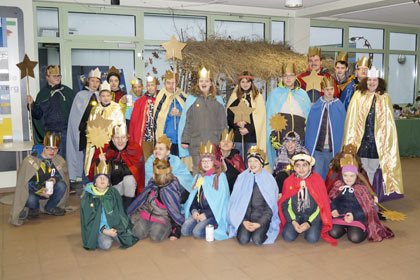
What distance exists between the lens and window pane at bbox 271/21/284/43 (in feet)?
29.5

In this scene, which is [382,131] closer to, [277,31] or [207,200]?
[207,200]

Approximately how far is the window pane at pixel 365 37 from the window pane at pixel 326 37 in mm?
340

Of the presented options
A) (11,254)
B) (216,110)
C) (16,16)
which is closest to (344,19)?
(216,110)

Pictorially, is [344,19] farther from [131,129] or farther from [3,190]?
[3,190]

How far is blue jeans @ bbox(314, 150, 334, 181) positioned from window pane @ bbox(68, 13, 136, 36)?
13.7 ft

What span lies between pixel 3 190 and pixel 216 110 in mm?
3660

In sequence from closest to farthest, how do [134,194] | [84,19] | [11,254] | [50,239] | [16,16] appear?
[11,254]
[50,239]
[134,194]
[16,16]
[84,19]

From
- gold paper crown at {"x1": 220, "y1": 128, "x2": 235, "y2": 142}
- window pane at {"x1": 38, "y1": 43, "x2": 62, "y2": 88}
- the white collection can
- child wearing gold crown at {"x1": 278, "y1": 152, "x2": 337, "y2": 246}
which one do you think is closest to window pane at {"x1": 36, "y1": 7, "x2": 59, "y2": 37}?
window pane at {"x1": 38, "y1": 43, "x2": 62, "y2": 88}

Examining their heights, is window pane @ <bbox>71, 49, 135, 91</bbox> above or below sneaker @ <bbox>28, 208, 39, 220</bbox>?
above

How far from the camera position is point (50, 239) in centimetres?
432

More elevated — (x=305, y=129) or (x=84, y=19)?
(x=84, y=19)

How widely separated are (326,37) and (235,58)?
419 centimetres

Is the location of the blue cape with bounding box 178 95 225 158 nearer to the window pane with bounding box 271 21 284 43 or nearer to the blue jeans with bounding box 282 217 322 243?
the blue jeans with bounding box 282 217 322 243

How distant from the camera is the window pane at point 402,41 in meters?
11.1
